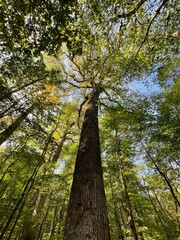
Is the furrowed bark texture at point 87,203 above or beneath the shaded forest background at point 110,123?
beneath

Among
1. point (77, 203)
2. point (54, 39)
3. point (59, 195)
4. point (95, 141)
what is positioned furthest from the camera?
point (59, 195)

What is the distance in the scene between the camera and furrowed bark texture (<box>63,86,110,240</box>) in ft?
4.82

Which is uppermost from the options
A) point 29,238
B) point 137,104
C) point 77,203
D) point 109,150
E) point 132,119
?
point 137,104

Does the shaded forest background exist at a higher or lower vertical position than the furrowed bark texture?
higher

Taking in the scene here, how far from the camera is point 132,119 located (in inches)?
246

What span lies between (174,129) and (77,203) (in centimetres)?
441

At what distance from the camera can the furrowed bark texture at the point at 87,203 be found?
1.47 meters

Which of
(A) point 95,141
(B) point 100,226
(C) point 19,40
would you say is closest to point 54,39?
(C) point 19,40

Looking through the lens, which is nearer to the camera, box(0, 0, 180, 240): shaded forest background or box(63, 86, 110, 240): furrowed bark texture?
box(63, 86, 110, 240): furrowed bark texture

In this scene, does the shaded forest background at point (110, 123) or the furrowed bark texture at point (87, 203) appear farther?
the shaded forest background at point (110, 123)

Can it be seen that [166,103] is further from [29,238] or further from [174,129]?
[29,238]

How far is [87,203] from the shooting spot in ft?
5.89

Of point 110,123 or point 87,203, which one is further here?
point 110,123

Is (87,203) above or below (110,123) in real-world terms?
below
